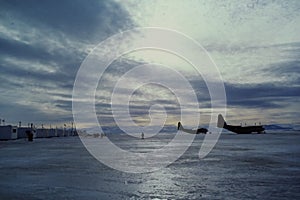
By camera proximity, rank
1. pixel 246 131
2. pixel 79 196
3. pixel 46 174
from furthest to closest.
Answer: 1. pixel 246 131
2. pixel 46 174
3. pixel 79 196

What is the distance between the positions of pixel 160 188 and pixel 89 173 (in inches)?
224

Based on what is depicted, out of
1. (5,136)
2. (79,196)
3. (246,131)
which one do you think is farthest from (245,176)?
(246,131)

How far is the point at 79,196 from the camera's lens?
1042cm

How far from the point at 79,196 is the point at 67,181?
11.0 feet

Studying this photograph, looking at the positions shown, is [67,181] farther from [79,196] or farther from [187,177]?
[187,177]

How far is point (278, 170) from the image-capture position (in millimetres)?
16547

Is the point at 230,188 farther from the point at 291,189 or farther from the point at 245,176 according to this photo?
the point at 245,176

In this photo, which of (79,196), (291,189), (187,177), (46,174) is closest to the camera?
(79,196)

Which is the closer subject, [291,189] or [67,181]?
[291,189]

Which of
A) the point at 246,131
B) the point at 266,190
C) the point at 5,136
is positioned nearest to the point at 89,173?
the point at 266,190

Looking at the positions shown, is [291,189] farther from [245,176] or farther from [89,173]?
[89,173]

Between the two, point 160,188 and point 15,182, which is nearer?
point 160,188

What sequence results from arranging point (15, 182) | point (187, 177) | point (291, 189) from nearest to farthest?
1. point (291, 189)
2. point (15, 182)
3. point (187, 177)

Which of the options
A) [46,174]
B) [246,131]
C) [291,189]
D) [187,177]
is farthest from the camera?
[246,131]
